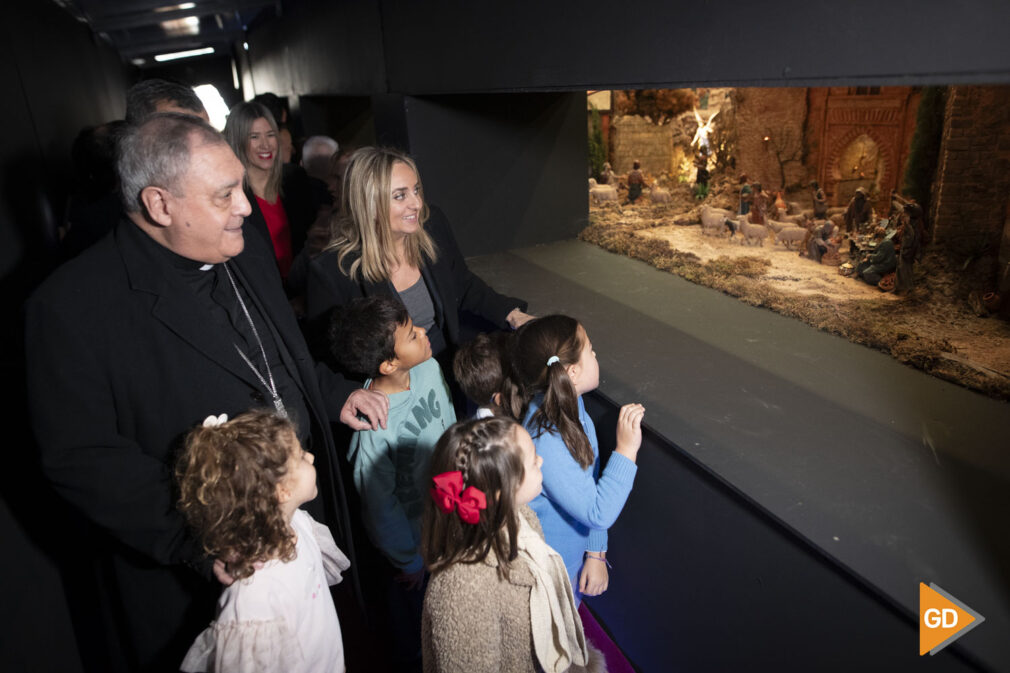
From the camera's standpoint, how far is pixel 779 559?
1.84m

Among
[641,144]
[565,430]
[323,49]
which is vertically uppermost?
[323,49]

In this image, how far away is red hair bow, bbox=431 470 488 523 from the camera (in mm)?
1607

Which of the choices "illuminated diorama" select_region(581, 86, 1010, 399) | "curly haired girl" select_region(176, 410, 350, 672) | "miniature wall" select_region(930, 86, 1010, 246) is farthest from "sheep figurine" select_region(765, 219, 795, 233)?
"curly haired girl" select_region(176, 410, 350, 672)

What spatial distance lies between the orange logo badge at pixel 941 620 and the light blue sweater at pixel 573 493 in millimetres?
965

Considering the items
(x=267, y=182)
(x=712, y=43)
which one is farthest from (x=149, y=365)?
(x=267, y=182)

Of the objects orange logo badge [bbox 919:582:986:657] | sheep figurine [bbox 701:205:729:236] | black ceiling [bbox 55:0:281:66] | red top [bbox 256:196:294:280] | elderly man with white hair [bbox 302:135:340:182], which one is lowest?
orange logo badge [bbox 919:582:986:657]

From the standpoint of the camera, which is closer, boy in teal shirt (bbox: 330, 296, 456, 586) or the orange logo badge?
the orange logo badge

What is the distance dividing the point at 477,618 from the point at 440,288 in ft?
5.60

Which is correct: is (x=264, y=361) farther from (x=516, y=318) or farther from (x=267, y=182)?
(x=267, y=182)

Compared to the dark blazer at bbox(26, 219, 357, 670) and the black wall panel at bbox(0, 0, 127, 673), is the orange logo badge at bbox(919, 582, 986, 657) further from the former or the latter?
the black wall panel at bbox(0, 0, 127, 673)

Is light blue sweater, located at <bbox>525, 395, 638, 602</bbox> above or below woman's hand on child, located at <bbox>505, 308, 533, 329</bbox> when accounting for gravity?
below

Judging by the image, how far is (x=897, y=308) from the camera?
3.16 metres

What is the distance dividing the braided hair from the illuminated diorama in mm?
1916

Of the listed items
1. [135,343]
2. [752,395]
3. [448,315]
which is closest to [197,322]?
[135,343]
